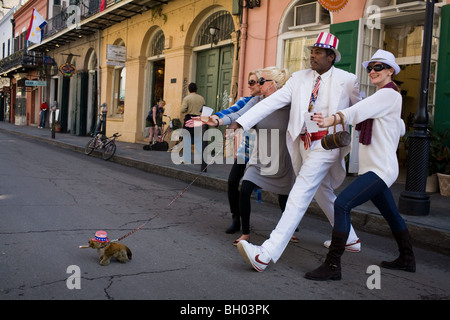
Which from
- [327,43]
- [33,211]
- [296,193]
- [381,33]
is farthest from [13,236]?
[381,33]

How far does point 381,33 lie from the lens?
9.00 metres

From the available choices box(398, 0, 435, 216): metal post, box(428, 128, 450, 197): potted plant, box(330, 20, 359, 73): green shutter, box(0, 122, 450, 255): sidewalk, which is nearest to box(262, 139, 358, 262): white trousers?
box(0, 122, 450, 255): sidewalk

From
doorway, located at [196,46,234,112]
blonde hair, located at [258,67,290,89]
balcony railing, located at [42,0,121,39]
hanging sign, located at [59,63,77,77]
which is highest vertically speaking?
balcony railing, located at [42,0,121,39]

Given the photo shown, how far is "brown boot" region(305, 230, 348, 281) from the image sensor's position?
3.39 meters

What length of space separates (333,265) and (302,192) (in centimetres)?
61

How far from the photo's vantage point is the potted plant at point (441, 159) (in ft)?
23.0

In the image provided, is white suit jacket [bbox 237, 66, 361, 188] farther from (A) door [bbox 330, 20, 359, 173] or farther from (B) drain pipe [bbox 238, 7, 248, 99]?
(B) drain pipe [bbox 238, 7, 248, 99]

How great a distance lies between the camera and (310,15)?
10.4 m

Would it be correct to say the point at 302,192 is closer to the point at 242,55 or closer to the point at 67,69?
the point at 242,55

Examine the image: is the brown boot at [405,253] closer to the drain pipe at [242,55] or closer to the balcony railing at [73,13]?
the drain pipe at [242,55]

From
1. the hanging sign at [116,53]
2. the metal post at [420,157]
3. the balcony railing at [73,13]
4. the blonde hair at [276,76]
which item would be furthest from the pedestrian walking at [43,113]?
the blonde hair at [276,76]

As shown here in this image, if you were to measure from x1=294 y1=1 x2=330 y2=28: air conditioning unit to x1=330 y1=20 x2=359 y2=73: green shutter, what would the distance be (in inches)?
45.1

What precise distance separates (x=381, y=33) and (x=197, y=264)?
722cm

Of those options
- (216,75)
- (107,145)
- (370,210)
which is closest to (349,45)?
(370,210)
